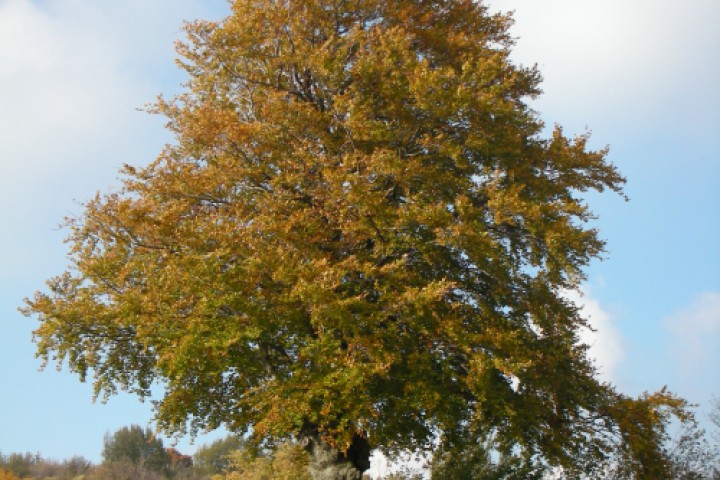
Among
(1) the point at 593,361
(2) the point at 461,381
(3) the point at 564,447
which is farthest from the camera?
(1) the point at 593,361

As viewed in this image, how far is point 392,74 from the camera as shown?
15875 millimetres

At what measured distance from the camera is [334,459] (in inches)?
650

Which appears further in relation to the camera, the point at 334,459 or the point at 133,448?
the point at 133,448

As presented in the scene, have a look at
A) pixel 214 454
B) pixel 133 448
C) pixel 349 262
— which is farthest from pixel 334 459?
pixel 214 454

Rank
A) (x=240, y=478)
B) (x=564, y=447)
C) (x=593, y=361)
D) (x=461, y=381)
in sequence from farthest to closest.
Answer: (x=240, y=478)
(x=593, y=361)
(x=564, y=447)
(x=461, y=381)

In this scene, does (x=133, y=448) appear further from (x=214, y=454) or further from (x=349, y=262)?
(x=349, y=262)

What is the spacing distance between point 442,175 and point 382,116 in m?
2.62

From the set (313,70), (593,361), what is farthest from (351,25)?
(593,361)

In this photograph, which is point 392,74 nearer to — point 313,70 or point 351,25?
point 313,70

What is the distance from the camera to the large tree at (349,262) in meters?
14.3

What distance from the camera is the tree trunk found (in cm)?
1645

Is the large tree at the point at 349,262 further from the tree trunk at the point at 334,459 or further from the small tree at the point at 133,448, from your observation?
the small tree at the point at 133,448

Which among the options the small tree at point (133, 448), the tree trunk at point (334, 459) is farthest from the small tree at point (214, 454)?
the tree trunk at point (334, 459)

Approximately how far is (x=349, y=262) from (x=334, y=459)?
17.6 ft
